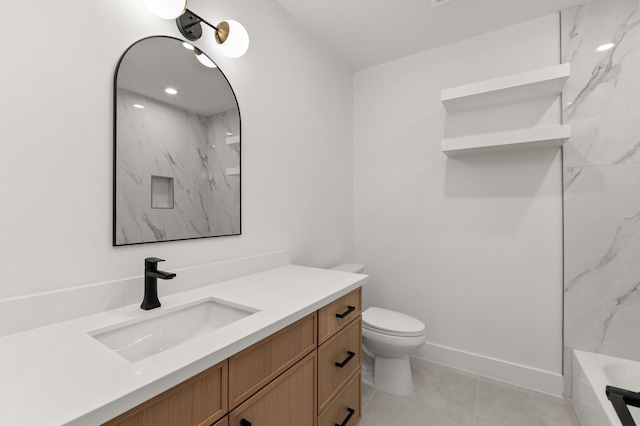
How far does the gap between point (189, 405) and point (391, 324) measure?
158 cm

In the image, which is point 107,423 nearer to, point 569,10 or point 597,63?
point 597,63

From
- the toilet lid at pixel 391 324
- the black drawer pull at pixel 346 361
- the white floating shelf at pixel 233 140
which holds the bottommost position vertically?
the toilet lid at pixel 391 324

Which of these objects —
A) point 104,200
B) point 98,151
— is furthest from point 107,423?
point 98,151

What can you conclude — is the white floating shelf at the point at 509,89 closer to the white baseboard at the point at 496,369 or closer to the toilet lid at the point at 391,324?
the toilet lid at the point at 391,324

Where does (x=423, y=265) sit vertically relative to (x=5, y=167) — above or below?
below

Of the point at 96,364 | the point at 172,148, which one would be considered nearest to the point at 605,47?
the point at 172,148

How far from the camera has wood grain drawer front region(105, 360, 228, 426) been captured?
0.64 metres

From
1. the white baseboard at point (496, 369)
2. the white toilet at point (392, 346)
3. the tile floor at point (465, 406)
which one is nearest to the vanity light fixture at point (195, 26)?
the white toilet at point (392, 346)

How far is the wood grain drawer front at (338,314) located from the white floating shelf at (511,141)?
51.7 inches

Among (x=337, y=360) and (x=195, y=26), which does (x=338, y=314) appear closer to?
(x=337, y=360)

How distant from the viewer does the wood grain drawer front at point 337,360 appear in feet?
4.20

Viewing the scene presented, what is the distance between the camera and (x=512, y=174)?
2.16 metres

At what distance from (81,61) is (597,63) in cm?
281

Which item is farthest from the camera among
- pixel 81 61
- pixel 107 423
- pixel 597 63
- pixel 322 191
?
pixel 322 191
